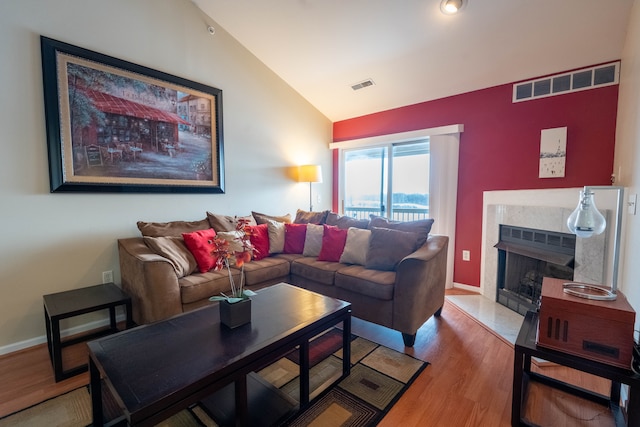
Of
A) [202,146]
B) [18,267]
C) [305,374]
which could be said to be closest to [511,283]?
[305,374]

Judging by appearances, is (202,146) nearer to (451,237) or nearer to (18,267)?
(18,267)

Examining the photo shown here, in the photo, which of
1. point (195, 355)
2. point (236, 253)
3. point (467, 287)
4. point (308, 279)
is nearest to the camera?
point (195, 355)

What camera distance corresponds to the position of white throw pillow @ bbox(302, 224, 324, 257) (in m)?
3.11

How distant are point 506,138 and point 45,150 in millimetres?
4213

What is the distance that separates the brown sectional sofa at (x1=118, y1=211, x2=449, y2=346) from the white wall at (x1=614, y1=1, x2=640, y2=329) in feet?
3.53

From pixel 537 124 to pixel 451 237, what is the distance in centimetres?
146

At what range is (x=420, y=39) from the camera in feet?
8.93

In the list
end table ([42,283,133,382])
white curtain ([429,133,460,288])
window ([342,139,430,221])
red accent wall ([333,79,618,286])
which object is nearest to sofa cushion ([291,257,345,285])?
end table ([42,283,133,382])

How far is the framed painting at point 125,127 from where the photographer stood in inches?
88.9

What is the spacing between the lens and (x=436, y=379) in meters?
1.81

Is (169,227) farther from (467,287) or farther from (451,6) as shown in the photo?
(467,287)

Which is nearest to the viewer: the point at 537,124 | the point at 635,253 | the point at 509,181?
the point at 635,253

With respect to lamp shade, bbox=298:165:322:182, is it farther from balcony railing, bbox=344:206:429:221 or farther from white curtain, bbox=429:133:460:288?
white curtain, bbox=429:133:460:288

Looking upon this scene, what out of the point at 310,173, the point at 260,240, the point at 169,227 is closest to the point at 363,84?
the point at 310,173
